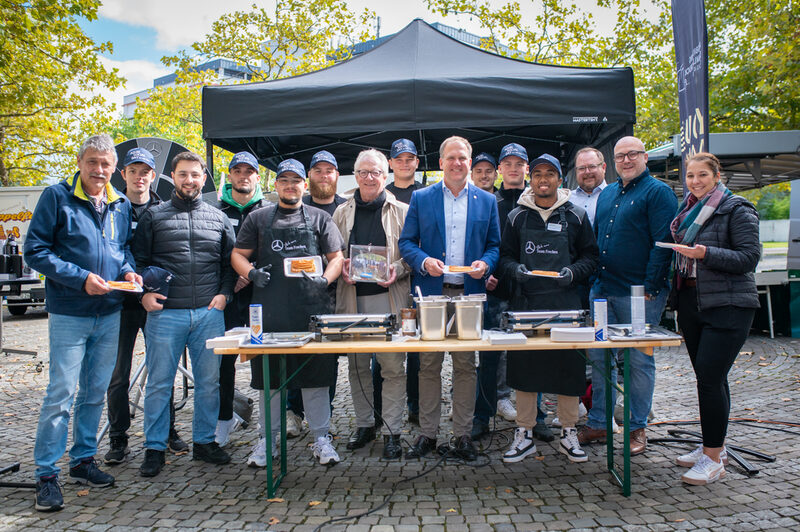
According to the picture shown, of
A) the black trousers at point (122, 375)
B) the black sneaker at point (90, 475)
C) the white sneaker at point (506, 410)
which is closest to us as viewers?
the black sneaker at point (90, 475)

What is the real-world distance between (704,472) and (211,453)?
3107mm

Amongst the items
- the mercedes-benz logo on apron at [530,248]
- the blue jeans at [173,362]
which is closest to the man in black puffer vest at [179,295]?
the blue jeans at [173,362]

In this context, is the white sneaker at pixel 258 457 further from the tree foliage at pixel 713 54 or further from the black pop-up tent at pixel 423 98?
the tree foliage at pixel 713 54

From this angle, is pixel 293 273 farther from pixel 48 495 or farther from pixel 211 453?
pixel 48 495

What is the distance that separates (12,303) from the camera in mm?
12742

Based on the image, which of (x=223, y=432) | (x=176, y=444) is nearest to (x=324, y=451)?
(x=223, y=432)

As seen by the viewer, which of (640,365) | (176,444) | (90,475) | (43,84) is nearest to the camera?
(90,475)

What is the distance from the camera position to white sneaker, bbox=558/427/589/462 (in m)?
3.50

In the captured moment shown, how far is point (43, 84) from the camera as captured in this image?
41.7ft

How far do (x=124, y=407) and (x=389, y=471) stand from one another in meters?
1.93

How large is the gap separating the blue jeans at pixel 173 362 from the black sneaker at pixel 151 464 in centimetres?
4

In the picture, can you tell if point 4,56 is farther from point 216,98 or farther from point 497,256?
point 497,256

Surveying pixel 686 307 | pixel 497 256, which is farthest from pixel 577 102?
pixel 686 307

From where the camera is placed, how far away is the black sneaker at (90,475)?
326 centimetres
